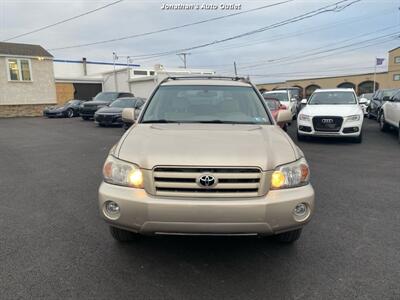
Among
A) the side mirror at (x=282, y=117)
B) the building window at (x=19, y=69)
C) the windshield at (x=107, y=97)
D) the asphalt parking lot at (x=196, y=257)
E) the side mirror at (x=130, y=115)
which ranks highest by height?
the building window at (x=19, y=69)

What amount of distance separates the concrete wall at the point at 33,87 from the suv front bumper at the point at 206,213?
2603 centimetres

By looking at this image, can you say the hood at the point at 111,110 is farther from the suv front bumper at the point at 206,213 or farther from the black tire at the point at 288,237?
the suv front bumper at the point at 206,213

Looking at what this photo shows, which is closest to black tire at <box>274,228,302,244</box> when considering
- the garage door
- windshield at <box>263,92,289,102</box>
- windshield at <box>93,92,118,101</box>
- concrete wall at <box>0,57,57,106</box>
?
windshield at <box>263,92,289,102</box>

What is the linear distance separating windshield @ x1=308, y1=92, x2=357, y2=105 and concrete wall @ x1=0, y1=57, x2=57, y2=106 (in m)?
22.2

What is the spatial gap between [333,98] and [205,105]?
8.44 m

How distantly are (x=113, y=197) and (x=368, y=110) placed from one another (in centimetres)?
1945

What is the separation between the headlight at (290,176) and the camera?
2.89 metres

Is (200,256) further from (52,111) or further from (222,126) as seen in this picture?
(52,111)

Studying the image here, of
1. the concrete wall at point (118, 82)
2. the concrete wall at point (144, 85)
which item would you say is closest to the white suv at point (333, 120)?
the concrete wall at point (144, 85)

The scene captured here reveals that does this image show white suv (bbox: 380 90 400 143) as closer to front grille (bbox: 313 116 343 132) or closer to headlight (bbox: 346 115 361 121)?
headlight (bbox: 346 115 361 121)

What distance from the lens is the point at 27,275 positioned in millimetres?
3020

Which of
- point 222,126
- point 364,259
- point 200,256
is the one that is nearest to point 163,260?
point 200,256

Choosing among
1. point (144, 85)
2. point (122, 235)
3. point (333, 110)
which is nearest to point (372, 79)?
point (144, 85)

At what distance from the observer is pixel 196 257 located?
3342 mm
